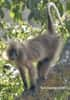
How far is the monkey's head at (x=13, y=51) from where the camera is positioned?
10.6 feet

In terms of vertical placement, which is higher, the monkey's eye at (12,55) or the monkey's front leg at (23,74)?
the monkey's eye at (12,55)

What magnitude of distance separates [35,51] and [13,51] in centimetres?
42

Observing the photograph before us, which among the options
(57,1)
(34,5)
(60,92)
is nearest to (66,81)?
(60,92)

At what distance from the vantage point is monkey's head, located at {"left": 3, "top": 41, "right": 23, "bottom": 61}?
10.6 ft

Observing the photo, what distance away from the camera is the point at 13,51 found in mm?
3273

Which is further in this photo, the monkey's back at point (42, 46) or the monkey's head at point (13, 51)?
the monkey's back at point (42, 46)

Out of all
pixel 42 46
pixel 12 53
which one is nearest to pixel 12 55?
pixel 12 53

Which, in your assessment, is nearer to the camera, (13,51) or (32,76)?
(13,51)

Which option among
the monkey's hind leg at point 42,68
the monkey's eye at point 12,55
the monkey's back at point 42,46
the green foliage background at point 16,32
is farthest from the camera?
the monkey's hind leg at point 42,68

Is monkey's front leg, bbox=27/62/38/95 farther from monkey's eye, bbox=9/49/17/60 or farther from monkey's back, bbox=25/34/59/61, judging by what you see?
monkey's eye, bbox=9/49/17/60

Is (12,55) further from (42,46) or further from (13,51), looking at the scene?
(42,46)

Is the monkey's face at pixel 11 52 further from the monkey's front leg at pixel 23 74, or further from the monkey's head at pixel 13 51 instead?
the monkey's front leg at pixel 23 74

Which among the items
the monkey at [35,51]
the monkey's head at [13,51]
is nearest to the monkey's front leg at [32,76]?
the monkey at [35,51]

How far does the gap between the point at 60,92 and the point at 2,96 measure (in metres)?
0.66
